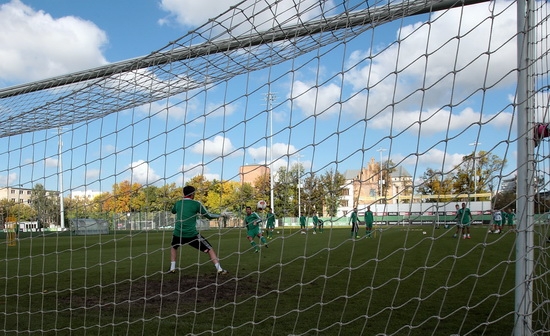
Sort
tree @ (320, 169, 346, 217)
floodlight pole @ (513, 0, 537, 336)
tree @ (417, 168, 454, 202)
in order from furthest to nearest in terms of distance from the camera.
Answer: tree @ (320, 169, 346, 217), tree @ (417, 168, 454, 202), floodlight pole @ (513, 0, 537, 336)

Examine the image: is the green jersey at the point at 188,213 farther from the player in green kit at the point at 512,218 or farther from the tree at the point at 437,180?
the player in green kit at the point at 512,218

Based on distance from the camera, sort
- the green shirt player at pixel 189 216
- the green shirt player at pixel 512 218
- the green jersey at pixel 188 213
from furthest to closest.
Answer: the green jersey at pixel 188 213 < the green shirt player at pixel 189 216 < the green shirt player at pixel 512 218

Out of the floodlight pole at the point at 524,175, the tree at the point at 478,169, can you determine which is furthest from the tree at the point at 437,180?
the floodlight pole at the point at 524,175

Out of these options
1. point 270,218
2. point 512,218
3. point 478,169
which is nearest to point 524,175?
point 478,169

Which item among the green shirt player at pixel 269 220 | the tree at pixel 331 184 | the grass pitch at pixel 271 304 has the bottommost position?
the grass pitch at pixel 271 304

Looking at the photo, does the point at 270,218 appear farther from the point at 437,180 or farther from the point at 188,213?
the point at 437,180

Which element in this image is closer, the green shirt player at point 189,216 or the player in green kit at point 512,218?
the player in green kit at point 512,218

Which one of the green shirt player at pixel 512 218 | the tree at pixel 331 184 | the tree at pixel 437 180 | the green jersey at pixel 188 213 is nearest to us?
the tree at pixel 437 180

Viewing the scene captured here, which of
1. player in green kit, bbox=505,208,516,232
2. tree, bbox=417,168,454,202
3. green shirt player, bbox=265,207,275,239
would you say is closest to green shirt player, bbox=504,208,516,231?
player in green kit, bbox=505,208,516,232

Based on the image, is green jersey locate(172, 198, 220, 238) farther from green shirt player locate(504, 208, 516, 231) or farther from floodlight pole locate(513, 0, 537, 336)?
floodlight pole locate(513, 0, 537, 336)

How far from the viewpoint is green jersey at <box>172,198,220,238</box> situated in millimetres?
6202

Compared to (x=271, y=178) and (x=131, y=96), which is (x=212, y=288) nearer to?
Answer: (x=271, y=178)

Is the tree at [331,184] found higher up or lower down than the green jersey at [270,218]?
higher up

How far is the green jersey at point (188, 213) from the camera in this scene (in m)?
6.20
